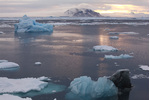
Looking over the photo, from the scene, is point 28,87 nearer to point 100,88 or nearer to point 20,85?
point 20,85

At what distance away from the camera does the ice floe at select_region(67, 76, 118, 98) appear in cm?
664

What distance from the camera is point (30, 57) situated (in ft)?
38.6

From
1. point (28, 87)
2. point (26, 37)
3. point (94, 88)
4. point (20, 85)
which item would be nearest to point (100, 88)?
point (94, 88)

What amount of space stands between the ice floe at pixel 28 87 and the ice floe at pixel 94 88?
22.5 inches

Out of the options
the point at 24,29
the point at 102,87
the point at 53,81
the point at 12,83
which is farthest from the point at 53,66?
the point at 24,29

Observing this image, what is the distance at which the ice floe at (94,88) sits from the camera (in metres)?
6.64

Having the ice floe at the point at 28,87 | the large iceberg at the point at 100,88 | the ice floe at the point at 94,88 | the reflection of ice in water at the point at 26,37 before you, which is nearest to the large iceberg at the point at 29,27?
the reflection of ice in water at the point at 26,37

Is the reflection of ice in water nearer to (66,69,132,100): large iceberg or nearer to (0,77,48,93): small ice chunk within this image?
(0,77,48,93): small ice chunk

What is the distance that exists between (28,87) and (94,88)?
2150mm

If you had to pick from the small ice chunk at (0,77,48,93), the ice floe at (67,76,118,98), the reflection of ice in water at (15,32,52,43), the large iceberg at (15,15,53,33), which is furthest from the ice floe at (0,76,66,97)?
the large iceberg at (15,15,53,33)

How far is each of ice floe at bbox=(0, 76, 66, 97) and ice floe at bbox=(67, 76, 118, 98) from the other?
0.57 metres

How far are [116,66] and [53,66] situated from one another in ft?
9.40

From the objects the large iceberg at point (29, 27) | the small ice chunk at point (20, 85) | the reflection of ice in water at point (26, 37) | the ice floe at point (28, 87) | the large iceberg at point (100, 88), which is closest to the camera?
the large iceberg at point (100, 88)

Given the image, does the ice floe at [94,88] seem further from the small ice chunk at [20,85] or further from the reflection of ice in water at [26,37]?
the reflection of ice in water at [26,37]
